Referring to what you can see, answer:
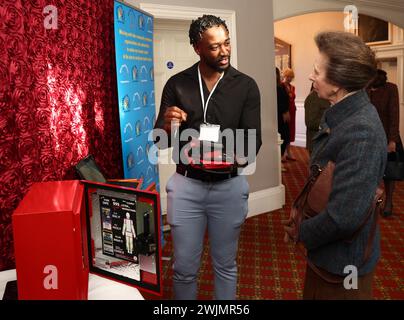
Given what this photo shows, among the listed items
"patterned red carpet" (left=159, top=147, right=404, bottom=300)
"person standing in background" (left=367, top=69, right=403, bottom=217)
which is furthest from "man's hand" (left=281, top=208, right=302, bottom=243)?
"person standing in background" (left=367, top=69, right=403, bottom=217)

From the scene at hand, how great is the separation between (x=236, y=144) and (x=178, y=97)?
35 cm

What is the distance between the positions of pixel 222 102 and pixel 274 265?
1921 millimetres

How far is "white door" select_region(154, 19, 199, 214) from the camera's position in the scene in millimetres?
4305

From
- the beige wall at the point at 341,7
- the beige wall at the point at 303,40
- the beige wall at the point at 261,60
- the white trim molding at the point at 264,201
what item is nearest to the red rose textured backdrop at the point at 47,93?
the beige wall at the point at 261,60

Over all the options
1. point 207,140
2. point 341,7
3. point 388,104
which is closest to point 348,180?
point 207,140

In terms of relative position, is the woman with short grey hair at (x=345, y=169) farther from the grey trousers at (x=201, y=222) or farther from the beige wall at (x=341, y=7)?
the beige wall at (x=341, y=7)

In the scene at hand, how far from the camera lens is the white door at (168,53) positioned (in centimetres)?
430

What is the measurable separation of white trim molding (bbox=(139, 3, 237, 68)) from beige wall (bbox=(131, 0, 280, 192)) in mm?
50

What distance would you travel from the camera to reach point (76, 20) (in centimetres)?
237

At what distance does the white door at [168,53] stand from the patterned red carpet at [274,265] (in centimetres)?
92

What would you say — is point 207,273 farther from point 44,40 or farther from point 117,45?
point 44,40

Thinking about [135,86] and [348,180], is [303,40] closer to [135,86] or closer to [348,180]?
[135,86]

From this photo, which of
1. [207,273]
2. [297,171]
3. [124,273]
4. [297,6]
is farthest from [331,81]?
[297,171]

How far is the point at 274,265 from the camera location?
338cm
